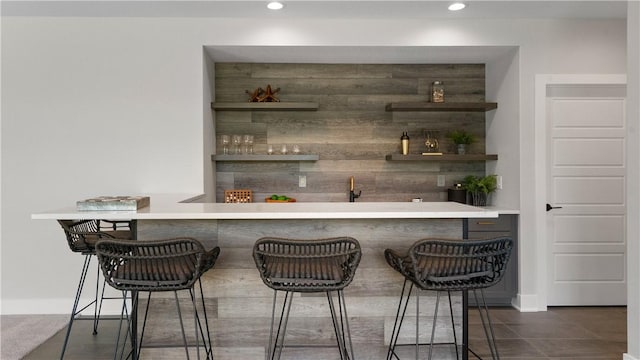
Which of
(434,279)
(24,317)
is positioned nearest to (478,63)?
(434,279)

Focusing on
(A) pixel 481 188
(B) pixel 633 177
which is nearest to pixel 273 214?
(B) pixel 633 177

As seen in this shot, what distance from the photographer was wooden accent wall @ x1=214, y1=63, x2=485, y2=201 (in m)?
4.67

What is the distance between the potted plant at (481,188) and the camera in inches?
175

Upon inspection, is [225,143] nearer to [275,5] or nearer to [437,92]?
[275,5]

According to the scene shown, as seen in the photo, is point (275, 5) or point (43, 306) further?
point (43, 306)

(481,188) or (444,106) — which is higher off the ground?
(444,106)

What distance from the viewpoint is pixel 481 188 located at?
4445 millimetres

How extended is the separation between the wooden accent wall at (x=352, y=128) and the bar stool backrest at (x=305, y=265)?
2.38m

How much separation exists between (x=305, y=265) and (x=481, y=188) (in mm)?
2671

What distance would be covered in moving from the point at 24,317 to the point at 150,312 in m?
1.93

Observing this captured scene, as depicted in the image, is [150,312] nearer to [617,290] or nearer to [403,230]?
[403,230]

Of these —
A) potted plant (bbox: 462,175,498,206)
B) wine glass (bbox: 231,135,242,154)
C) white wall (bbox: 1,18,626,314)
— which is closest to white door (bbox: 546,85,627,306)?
white wall (bbox: 1,18,626,314)

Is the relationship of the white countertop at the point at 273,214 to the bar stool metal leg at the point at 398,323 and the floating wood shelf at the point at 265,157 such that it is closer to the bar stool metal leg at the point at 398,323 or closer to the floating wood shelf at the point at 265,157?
the bar stool metal leg at the point at 398,323

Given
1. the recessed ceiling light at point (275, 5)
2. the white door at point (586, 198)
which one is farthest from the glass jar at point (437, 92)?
the recessed ceiling light at point (275, 5)
